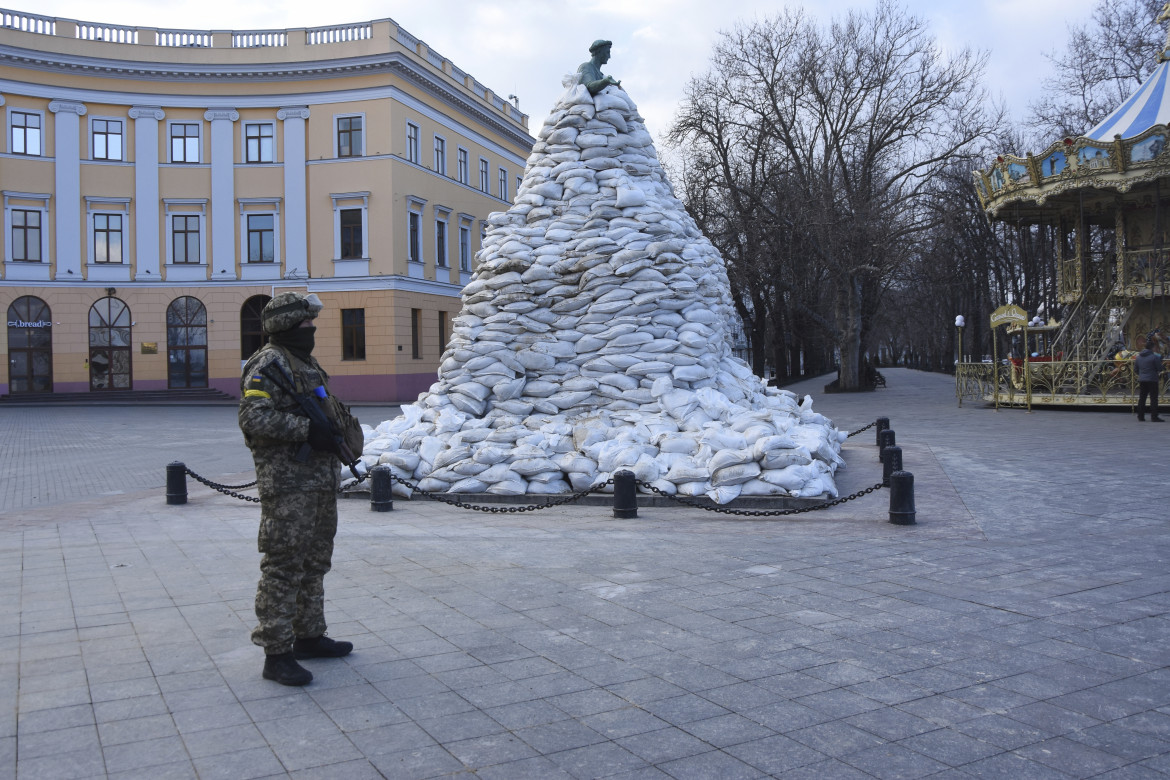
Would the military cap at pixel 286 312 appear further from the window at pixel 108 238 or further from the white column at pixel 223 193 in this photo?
the window at pixel 108 238

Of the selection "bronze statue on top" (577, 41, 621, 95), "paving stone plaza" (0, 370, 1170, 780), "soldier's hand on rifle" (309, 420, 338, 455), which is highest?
"bronze statue on top" (577, 41, 621, 95)

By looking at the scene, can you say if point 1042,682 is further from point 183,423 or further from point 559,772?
point 183,423

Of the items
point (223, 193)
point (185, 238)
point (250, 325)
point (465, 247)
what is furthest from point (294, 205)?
point (465, 247)

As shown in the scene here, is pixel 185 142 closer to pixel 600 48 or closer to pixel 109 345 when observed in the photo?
pixel 109 345

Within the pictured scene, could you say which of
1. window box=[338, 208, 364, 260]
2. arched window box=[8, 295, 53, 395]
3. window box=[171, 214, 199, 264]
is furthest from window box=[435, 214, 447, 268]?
arched window box=[8, 295, 53, 395]

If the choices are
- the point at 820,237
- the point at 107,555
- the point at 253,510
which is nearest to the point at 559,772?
the point at 107,555

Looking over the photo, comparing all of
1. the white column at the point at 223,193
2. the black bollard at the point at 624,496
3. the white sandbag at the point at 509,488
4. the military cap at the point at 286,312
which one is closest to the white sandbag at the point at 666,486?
the black bollard at the point at 624,496

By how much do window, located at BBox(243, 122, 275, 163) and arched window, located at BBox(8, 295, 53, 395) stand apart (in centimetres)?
859

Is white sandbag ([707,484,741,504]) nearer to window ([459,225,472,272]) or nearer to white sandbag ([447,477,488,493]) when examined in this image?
white sandbag ([447,477,488,493])

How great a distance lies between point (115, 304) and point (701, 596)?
99.9 feet

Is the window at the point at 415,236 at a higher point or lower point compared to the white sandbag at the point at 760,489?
higher

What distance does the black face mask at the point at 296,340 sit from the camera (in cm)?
410

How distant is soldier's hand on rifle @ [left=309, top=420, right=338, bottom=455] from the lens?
12.9 feet

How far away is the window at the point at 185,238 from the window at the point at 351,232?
16.7 feet
